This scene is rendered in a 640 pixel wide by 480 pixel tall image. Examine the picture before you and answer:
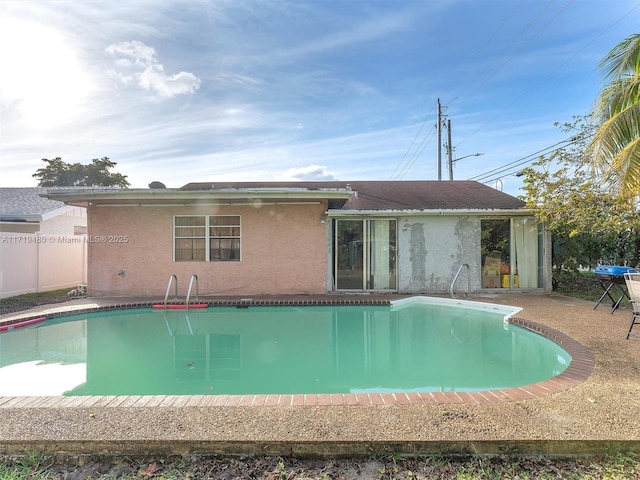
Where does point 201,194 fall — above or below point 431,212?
above

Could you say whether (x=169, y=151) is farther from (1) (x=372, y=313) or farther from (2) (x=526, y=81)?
(2) (x=526, y=81)

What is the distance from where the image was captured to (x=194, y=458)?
2785 mm

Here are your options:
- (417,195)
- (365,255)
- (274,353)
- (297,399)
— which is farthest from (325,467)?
(417,195)

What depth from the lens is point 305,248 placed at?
39.0ft

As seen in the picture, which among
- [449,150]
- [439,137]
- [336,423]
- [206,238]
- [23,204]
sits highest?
[439,137]

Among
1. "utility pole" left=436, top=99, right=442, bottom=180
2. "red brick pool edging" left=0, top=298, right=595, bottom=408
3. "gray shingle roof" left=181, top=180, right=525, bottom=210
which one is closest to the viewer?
"red brick pool edging" left=0, top=298, right=595, bottom=408

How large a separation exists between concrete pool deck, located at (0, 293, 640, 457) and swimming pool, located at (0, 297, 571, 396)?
3.89 ft

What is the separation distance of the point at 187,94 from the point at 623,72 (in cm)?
1276

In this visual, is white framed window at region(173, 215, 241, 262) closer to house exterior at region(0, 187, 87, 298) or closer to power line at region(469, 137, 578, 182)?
house exterior at region(0, 187, 87, 298)

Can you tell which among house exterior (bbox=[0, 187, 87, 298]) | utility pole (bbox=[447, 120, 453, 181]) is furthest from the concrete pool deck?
utility pole (bbox=[447, 120, 453, 181])

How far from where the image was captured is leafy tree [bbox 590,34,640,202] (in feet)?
23.2

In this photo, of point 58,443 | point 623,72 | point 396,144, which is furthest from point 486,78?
point 58,443

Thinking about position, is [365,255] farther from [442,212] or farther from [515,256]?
[515,256]

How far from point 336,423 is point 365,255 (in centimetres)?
922
